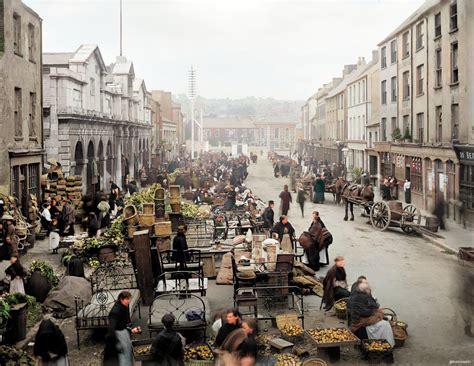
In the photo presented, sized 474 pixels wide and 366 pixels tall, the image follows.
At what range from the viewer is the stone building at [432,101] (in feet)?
73.6

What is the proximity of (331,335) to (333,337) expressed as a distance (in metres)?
0.10

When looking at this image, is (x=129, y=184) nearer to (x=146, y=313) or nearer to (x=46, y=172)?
(x=46, y=172)

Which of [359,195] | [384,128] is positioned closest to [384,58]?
[384,128]

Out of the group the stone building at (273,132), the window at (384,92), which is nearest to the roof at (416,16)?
the window at (384,92)

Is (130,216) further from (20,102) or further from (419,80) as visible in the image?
(419,80)

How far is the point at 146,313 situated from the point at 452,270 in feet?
27.5

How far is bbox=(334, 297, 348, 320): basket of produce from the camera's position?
35.1 feet

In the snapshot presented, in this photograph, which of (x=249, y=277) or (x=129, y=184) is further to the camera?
(x=129, y=184)

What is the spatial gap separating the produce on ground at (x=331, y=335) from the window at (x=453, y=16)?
17.8 m

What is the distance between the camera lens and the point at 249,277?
11.8m

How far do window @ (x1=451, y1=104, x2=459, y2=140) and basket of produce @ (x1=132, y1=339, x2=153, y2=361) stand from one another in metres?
18.3

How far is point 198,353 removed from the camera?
8.76 metres

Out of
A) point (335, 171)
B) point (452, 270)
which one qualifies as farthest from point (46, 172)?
point (335, 171)

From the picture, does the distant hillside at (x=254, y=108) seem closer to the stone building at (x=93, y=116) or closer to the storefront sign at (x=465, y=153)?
the stone building at (x=93, y=116)
